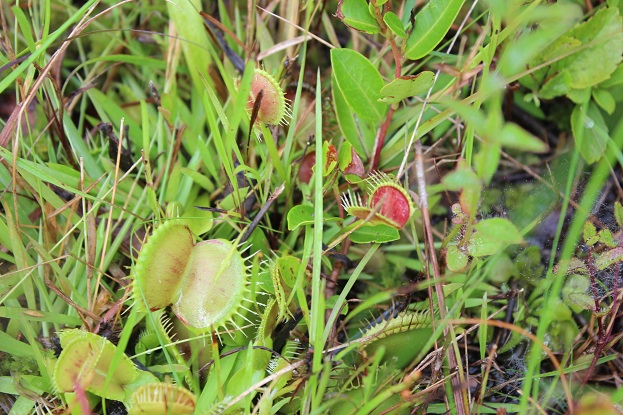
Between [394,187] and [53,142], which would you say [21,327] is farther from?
[394,187]

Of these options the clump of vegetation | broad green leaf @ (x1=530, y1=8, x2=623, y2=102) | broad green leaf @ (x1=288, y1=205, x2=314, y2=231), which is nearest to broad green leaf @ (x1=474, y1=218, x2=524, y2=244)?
the clump of vegetation

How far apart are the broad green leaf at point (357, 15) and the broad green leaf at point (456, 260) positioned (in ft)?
1.81

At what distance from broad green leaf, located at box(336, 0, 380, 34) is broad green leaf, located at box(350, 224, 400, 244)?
469 millimetres

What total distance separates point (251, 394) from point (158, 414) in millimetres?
195

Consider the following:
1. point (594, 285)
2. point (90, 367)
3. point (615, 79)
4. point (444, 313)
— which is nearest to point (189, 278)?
point (90, 367)

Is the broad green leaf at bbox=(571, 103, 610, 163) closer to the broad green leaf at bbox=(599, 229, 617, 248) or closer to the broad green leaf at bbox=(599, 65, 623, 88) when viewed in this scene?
the broad green leaf at bbox=(599, 65, 623, 88)

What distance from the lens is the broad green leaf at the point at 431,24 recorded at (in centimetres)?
116

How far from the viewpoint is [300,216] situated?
124 cm

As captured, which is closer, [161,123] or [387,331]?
[387,331]

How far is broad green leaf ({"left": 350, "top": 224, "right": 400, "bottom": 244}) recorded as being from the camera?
1216 mm

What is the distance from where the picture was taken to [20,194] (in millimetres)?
1406

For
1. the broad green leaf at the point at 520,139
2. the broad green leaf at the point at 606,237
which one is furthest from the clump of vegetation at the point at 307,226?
the broad green leaf at the point at 520,139

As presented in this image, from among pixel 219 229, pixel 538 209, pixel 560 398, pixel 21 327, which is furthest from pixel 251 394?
pixel 538 209

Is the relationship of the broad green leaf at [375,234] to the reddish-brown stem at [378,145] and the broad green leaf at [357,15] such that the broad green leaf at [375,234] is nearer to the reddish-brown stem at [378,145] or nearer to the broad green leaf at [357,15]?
the reddish-brown stem at [378,145]
